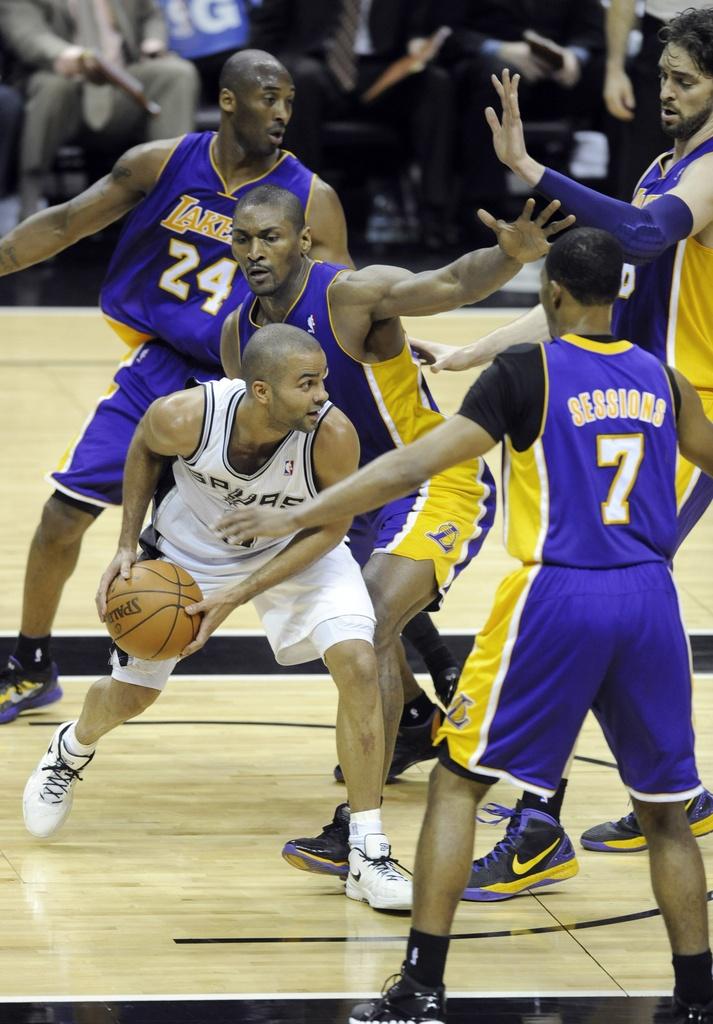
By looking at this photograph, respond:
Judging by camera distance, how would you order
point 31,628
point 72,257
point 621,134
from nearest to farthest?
point 31,628 < point 621,134 < point 72,257

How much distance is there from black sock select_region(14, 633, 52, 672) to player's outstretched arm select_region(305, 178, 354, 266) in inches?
58.3

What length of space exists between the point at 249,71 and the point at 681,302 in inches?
64.7

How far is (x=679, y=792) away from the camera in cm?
359

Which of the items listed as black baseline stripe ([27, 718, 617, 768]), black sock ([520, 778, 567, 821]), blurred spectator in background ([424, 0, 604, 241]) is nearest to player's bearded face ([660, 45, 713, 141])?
black sock ([520, 778, 567, 821])

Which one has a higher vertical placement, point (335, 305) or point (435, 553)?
point (335, 305)

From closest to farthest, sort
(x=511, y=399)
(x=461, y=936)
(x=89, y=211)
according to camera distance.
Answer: (x=511, y=399) → (x=461, y=936) → (x=89, y=211)

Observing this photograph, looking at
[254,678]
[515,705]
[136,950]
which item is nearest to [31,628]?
[254,678]

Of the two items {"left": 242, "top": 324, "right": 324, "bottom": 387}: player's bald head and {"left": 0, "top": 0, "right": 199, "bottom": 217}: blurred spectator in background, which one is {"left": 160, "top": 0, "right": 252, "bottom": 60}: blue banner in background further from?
{"left": 242, "top": 324, "right": 324, "bottom": 387}: player's bald head

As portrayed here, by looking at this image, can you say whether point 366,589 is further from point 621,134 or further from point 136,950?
point 621,134

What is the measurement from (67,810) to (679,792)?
178 cm

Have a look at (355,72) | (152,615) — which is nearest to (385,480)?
(152,615)

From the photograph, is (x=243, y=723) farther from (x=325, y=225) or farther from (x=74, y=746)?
(x=325, y=225)

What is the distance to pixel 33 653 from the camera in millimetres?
5711

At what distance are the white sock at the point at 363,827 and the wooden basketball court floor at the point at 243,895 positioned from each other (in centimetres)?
15
